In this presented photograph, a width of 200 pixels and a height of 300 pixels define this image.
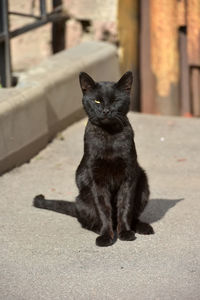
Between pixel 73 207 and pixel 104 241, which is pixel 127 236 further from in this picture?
pixel 73 207

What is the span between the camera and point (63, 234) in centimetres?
466

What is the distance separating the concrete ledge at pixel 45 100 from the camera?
5.94 metres

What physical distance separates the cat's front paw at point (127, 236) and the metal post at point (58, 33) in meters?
4.01

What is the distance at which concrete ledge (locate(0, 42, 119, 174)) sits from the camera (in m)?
5.94

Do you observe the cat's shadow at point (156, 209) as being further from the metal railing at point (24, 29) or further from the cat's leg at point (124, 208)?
the metal railing at point (24, 29)

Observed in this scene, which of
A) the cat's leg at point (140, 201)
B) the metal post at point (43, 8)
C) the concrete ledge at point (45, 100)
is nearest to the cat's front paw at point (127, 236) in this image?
the cat's leg at point (140, 201)

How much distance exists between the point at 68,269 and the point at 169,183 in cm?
193

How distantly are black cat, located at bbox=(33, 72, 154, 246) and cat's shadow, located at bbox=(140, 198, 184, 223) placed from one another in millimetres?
331

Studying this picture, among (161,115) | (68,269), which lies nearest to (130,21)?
(161,115)

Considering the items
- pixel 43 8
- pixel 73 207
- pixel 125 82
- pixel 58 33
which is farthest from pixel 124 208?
pixel 58 33

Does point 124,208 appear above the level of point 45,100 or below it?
below

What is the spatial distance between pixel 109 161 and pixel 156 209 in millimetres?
852

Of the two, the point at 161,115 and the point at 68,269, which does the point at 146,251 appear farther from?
the point at 161,115

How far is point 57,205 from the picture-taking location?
5.06m
